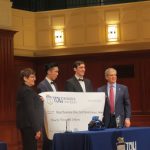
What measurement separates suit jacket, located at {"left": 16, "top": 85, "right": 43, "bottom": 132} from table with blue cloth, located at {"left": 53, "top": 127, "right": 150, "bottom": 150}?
0.62m

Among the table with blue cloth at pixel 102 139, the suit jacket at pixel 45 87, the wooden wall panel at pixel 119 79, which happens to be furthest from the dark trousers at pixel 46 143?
the wooden wall panel at pixel 119 79

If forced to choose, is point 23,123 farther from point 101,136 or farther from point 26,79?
point 101,136


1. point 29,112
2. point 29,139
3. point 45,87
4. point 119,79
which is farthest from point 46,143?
point 119,79

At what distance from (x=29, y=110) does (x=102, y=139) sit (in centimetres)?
121

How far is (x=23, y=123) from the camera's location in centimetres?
620

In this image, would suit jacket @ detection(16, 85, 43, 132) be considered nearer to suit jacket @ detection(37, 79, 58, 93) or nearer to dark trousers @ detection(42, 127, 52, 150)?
dark trousers @ detection(42, 127, 52, 150)

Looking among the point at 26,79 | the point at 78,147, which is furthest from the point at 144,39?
the point at 78,147

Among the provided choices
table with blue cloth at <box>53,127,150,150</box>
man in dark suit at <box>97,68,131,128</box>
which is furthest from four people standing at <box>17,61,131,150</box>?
table with blue cloth at <box>53,127,150,150</box>

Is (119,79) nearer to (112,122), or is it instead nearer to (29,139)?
(112,122)

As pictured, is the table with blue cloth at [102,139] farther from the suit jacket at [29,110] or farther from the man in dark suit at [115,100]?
the man in dark suit at [115,100]

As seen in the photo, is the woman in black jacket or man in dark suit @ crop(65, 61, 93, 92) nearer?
the woman in black jacket

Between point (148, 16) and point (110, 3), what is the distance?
125cm

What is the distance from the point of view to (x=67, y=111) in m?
6.10

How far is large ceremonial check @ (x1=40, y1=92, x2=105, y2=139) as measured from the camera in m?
6.00
